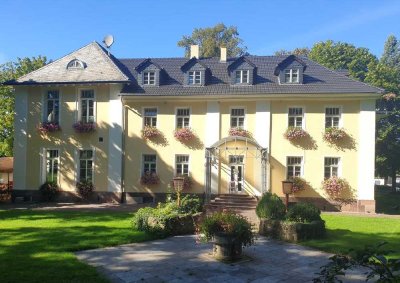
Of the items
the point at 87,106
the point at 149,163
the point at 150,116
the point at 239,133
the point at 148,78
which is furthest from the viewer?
the point at 148,78

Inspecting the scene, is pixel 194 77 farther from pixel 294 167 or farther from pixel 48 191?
pixel 48 191

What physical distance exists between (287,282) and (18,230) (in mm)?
9498

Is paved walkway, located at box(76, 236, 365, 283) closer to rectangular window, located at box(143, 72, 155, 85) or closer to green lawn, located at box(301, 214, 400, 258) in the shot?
green lawn, located at box(301, 214, 400, 258)

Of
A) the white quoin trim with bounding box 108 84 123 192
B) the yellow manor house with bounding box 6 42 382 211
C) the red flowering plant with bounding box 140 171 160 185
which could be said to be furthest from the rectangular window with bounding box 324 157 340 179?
the white quoin trim with bounding box 108 84 123 192

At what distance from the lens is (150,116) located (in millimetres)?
21391

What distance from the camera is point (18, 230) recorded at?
11.9 meters

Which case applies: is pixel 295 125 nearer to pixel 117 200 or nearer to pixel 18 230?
pixel 117 200

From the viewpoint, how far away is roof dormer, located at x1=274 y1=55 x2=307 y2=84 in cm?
2080

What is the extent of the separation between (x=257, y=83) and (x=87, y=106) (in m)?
10.9

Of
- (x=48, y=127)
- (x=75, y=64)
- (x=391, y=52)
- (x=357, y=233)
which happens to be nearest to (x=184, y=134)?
(x=48, y=127)

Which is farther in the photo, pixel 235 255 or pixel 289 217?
pixel 289 217

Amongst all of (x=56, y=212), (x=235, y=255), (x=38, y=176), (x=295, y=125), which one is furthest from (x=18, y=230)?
(x=295, y=125)

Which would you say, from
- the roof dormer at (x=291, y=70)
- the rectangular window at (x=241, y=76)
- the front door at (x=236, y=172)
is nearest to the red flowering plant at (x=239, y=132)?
the front door at (x=236, y=172)

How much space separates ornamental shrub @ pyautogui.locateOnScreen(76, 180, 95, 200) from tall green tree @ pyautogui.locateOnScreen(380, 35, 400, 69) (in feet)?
156
